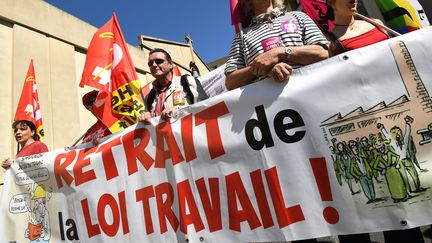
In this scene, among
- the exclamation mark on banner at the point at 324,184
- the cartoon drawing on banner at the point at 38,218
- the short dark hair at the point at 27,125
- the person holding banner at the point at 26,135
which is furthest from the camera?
the short dark hair at the point at 27,125

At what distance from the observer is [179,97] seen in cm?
286

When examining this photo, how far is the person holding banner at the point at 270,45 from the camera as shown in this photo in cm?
188

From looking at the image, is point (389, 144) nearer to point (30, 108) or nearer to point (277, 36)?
point (277, 36)

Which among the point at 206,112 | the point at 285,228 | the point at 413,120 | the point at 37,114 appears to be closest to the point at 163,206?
the point at 206,112

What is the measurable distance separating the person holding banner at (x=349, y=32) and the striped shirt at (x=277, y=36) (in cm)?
9

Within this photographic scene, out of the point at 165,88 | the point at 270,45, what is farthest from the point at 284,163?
the point at 165,88

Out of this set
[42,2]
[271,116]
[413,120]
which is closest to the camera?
[413,120]

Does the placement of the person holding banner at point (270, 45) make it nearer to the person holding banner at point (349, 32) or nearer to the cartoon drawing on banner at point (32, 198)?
the person holding banner at point (349, 32)

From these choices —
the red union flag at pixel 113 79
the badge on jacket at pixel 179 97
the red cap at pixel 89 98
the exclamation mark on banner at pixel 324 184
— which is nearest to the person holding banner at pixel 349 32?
the exclamation mark on banner at pixel 324 184

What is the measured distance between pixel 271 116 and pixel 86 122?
8.29 metres

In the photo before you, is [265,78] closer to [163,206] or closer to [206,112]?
[206,112]

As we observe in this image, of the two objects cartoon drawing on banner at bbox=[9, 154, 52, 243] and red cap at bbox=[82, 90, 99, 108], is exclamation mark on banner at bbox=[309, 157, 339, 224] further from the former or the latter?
red cap at bbox=[82, 90, 99, 108]

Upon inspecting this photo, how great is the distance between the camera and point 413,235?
159cm

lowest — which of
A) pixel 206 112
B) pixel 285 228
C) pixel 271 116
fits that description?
pixel 285 228
